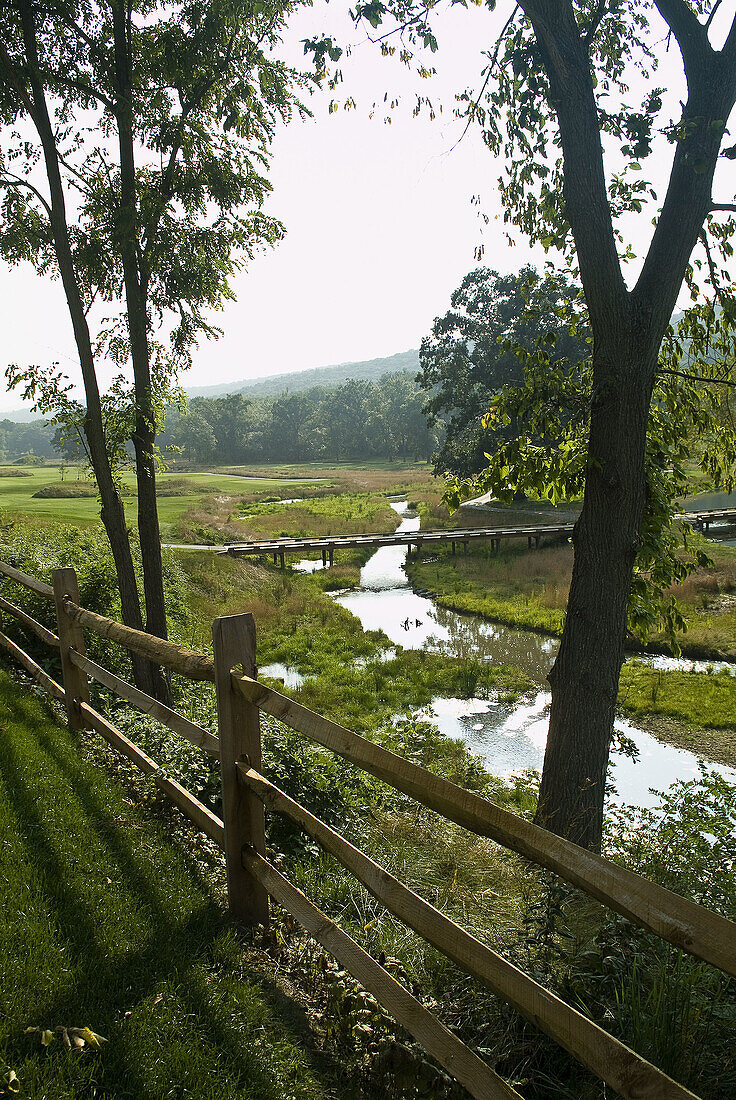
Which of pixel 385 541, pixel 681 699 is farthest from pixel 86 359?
pixel 385 541

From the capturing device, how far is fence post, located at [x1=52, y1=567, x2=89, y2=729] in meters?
5.66

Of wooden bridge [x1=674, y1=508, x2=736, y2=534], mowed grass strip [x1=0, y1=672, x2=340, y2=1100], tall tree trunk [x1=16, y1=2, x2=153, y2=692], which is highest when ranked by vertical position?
tall tree trunk [x1=16, y1=2, x2=153, y2=692]

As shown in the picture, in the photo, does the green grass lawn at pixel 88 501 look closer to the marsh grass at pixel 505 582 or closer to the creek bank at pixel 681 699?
the marsh grass at pixel 505 582

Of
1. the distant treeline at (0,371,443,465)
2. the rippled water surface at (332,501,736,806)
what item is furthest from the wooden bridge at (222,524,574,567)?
the distant treeline at (0,371,443,465)

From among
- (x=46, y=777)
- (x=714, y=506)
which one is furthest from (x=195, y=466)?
(x=46, y=777)

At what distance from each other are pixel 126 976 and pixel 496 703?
40.7ft

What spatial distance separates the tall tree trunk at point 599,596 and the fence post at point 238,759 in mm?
2583

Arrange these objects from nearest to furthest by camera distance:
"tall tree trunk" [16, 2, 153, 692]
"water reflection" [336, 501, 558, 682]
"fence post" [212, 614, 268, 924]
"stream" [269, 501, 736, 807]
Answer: "fence post" [212, 614, 268, 924]
"tall tree trunk" [16, 2, 153, 692]
"stream" [269, 501, 736, 807]
"water reflection" [336, 501, 558, 682]

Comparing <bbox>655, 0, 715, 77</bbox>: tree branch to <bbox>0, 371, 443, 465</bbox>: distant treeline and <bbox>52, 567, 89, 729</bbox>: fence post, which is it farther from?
<bbox>0, 371, 443, 465</bbox>: distant treeline

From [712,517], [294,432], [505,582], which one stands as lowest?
[505,582]

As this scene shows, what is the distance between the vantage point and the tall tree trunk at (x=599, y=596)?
4.88 metres

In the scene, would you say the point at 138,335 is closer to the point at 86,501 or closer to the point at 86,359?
the point at 86,359

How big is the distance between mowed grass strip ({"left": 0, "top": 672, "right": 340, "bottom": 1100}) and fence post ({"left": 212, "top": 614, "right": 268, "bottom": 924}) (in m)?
0.19

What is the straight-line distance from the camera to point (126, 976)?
9.20 feet
